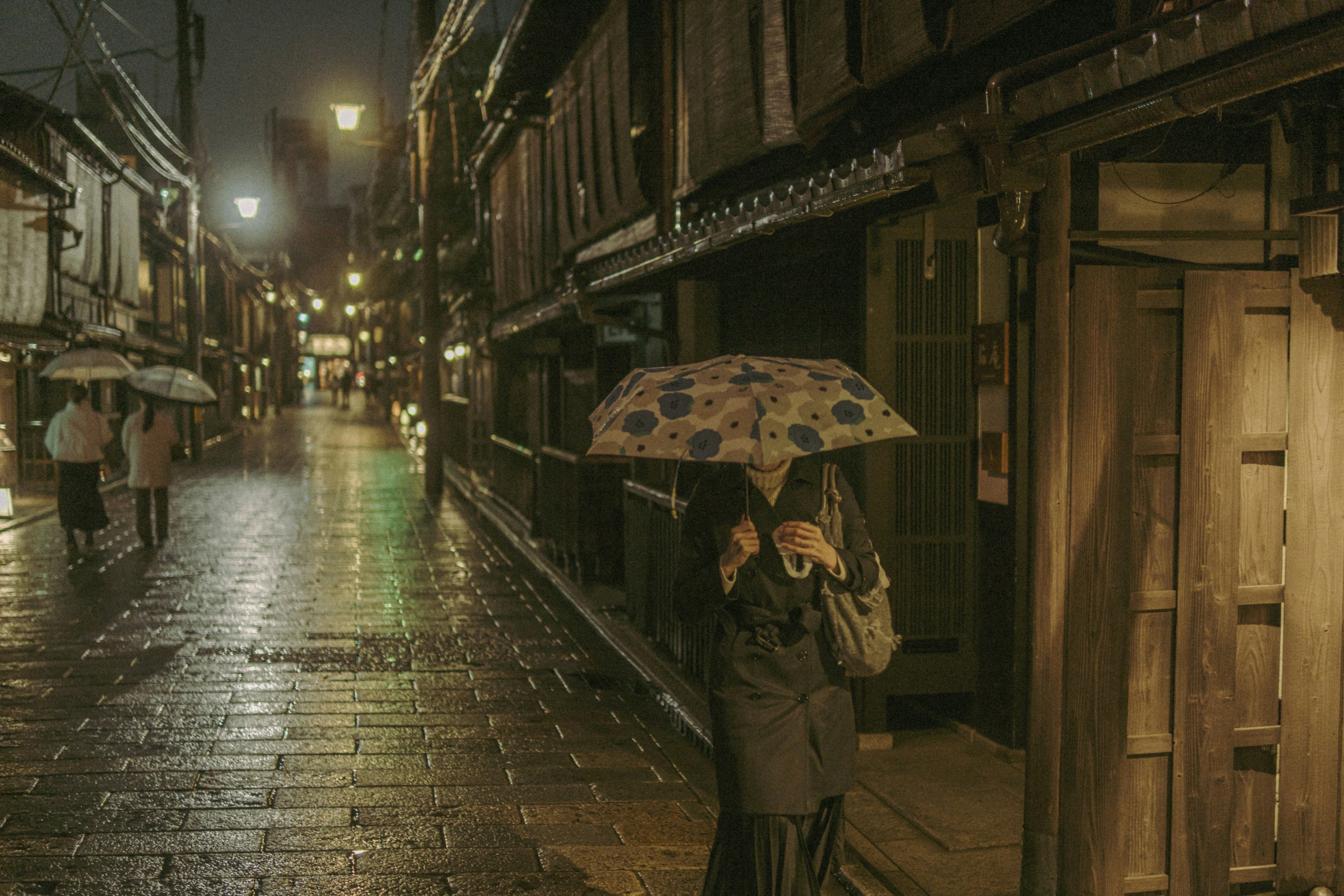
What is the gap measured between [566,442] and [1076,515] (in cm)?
1120

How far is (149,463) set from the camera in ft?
49.6

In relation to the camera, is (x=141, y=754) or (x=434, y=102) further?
(x=434, y=102)

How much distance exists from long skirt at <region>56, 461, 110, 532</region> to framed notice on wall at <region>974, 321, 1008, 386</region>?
11.8m

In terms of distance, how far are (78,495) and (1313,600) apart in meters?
14.1

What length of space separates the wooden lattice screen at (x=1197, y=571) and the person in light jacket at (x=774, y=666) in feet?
2.96

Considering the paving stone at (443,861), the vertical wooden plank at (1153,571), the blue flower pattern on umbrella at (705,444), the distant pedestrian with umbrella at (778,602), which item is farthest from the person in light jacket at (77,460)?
the vertical wooden plank at (1153,571)

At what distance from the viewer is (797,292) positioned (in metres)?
8.67

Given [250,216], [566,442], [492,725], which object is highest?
[250,216]

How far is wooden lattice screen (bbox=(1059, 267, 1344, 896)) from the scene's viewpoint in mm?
4082

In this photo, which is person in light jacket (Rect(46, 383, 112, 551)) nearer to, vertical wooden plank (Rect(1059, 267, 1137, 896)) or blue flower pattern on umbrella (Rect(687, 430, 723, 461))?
blue flower pattern on umbrella (Rect(687, 430, 723, 461))

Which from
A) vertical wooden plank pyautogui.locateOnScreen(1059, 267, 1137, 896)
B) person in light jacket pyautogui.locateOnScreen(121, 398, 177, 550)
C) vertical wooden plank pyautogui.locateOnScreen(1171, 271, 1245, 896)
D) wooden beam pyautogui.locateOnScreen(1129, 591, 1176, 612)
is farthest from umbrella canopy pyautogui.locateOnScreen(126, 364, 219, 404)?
vertical wooden plank pyautogui.locateOnScreen(1171, 271, 1245, 896)

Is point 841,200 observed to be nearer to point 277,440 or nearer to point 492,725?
point 492,725

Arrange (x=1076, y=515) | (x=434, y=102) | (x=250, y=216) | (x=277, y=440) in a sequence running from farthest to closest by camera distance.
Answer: (x=277, y=440) < (x=250, y=216) < (x=434, y=102) < (x=1076, y=515)

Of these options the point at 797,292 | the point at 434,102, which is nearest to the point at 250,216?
the point at 434,102
